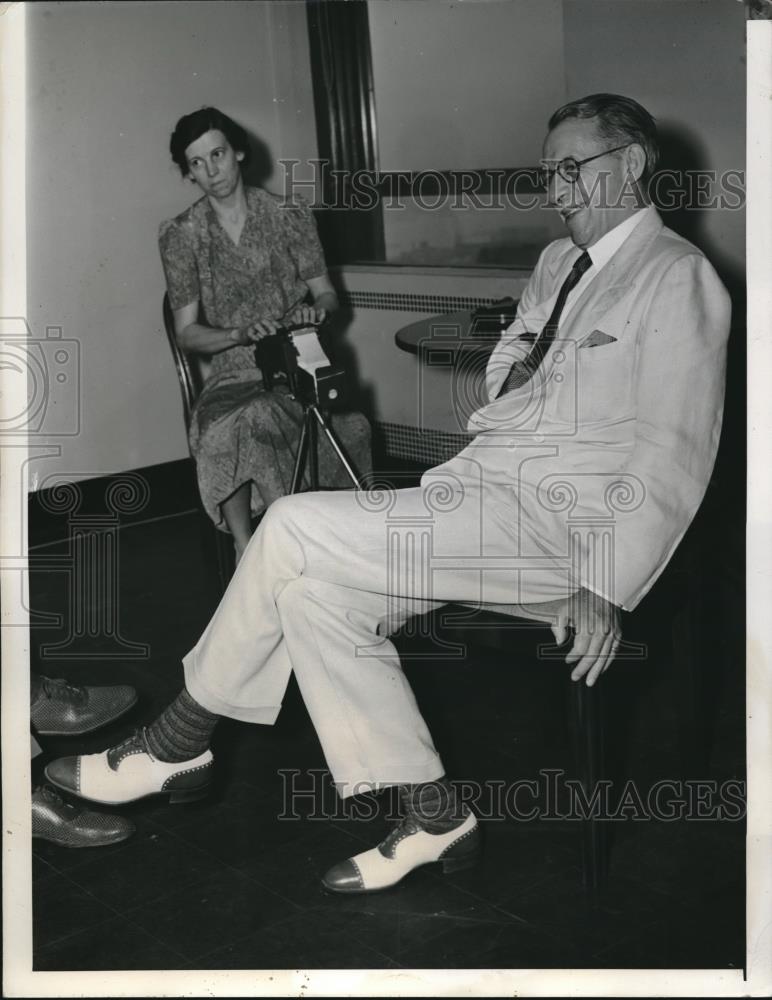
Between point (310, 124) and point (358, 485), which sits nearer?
point (358, 485)

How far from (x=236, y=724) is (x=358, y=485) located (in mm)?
916

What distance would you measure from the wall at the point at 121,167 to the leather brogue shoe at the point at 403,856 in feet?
10.2

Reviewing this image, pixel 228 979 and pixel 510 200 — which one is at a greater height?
pixel 510 200

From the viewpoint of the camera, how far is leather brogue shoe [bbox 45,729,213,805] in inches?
102

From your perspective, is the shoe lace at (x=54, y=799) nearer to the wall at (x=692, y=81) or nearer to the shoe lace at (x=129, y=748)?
the shoe lace at (x=129, y=748)

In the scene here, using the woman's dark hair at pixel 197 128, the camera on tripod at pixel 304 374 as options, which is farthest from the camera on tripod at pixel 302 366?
the woman's dark hair at pixel 197 128

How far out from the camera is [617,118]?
2.44 m

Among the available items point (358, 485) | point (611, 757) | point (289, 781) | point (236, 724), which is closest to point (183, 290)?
point (358, 485)

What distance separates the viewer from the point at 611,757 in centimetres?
289

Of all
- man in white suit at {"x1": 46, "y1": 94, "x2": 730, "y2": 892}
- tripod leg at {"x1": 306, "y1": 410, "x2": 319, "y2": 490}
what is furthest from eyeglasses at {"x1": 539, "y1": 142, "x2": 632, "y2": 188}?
tripod leg at {"x1": 306, "y1": 410, "x2": 319, "y2": 490}

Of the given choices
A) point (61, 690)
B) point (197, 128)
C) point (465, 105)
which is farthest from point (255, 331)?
point (465, 105)

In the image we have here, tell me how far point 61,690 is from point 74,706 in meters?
0.05

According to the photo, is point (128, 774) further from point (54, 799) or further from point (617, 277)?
point (617, 277)

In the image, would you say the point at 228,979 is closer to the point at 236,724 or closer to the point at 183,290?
the point at 236,724
